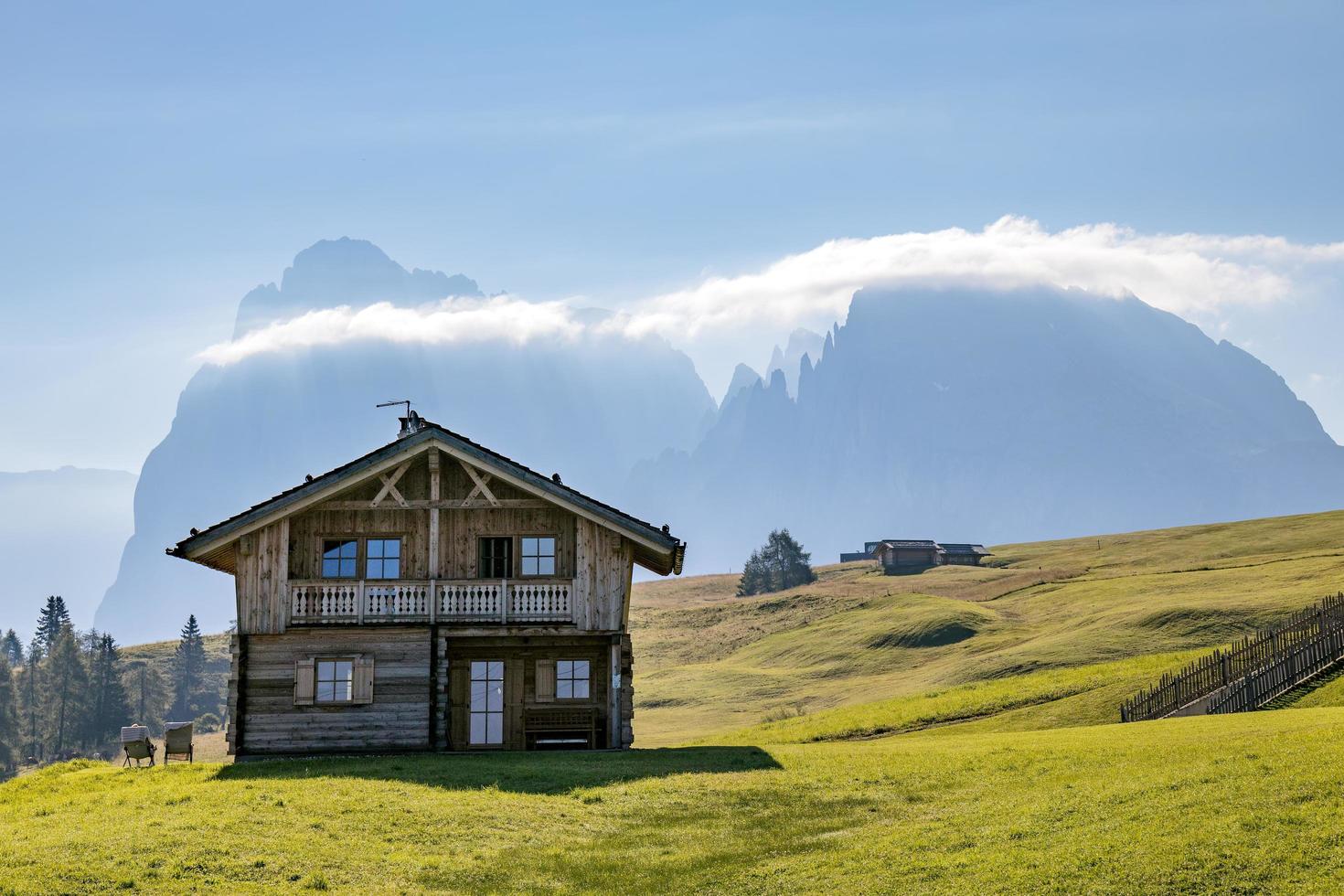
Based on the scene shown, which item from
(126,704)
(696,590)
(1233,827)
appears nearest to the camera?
(1233,827)

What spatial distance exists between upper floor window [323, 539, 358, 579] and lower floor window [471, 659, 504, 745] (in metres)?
4.24

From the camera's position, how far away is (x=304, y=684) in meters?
35.8

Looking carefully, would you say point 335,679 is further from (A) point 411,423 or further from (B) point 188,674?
(B) point 188,674

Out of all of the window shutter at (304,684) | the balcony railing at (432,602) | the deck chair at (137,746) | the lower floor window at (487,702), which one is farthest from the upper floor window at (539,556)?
the deck chair at (137,746)

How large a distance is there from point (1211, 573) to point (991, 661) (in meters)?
26.8

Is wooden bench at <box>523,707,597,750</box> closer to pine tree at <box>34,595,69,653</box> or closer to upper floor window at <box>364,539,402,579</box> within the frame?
upper floor window at <box>364,539,402,579</box>

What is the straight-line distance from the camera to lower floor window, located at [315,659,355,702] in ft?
118

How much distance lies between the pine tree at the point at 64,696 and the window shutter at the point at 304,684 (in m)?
103

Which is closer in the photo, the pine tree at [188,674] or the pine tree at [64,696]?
the pine tree at [64,696]

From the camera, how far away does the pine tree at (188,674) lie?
16012cm

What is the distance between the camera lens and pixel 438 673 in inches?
1423

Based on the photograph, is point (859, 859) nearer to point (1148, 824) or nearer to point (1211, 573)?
point (1148, 824)

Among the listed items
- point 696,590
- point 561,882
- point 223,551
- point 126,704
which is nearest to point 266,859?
point 561,882

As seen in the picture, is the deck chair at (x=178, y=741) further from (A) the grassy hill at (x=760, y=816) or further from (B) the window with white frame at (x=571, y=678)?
(B) the window with white frame at (x=571, y=678)
